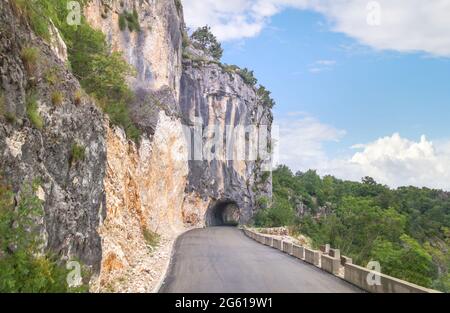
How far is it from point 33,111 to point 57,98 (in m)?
1.49

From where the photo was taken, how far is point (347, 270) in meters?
14.7

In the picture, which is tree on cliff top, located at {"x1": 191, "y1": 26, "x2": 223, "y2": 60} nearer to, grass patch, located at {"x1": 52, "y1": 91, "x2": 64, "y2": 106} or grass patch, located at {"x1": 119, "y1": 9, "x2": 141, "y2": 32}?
grass patch, located at {"x1": 119, "y1": 9, "x2": 141, "y2": 32}

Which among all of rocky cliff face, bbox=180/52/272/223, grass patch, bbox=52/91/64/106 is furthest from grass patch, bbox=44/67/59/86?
rocky cliff face, bbox=180/52/272/223

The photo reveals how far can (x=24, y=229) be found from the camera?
25.9ft

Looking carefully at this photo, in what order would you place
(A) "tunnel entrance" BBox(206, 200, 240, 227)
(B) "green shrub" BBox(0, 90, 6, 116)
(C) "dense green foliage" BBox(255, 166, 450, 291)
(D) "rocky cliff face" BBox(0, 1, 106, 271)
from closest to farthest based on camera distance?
(B) "green shrub" BBox(0, 90, 6, 116)
(D) "rocky cliff face" BBox(0, 1, 106, 271)
(C) "dense green foliage" BBox(255, 166, 450, 291)
(A) "tunnel entrance" BBox(206, 200, 240, 227)

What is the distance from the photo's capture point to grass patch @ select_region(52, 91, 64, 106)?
36.9 ft

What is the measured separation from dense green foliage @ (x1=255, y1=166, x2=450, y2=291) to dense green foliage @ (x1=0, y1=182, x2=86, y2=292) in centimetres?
2830

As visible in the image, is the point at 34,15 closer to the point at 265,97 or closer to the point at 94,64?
the point at 94,64

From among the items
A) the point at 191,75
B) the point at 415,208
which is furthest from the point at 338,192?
the point at 191,75

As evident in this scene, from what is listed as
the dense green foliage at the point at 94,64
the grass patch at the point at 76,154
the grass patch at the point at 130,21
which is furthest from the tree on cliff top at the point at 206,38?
the grass patch at the point at 76,154

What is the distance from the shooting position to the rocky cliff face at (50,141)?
29.2 ft

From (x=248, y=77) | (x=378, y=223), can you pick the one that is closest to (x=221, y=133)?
(x=248, y=77)
